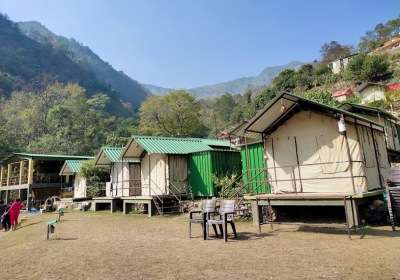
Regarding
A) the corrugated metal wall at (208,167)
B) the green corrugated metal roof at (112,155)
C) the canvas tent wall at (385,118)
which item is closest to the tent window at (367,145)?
the canvas tent wall at (385,118)

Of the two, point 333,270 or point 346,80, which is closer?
point 333,270

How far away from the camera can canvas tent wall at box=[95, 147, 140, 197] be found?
24092mm

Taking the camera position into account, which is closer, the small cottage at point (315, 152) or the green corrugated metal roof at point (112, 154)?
the small cottage at point (315, 152)

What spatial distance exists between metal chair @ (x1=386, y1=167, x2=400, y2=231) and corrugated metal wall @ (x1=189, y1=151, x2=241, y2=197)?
10722 mm

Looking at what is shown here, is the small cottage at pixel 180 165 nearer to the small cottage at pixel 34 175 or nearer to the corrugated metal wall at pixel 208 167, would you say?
the corrugated metal wall at pixel 208 167

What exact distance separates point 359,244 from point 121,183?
19596 millimetres

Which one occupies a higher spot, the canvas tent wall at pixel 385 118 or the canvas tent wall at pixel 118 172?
the canvas tent wall at pixel 385 118

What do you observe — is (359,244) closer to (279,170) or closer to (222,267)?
(222,267)

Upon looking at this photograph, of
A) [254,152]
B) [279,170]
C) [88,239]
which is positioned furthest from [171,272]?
[254,152]

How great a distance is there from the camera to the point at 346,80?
58.3 meters

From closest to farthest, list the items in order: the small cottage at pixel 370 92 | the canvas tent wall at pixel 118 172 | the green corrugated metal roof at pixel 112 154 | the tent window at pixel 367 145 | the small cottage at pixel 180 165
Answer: the tent window at pixel 367 145 < the small cottage at pixel 180 165 < the canvas tent wall at pixel 118 172 < the green corrugated metal roof at pixel 112 154 < the small cottage at pixel 370 92

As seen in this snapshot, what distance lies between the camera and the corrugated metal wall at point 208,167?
19.8 metres

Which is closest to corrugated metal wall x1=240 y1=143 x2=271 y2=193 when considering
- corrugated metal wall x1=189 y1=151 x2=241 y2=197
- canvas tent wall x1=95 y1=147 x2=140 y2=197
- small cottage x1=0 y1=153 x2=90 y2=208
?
corrugated metal wall x1=189 y1=151 x2=241 y2=197

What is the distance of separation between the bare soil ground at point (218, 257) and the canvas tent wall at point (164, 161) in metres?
9.24
